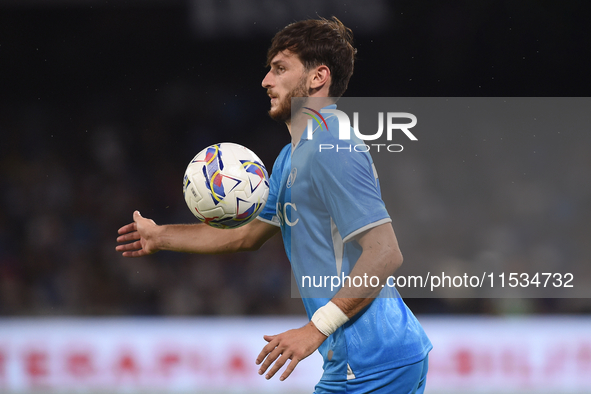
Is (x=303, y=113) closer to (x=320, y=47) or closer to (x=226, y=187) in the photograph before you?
(x=320, y=47)

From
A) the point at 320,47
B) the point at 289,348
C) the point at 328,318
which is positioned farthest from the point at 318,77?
the point at 289,348

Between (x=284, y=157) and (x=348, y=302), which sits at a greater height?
(x=284, y=157)

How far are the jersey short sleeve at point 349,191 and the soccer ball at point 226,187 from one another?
16.2 inches

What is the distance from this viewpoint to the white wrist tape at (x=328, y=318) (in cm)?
184

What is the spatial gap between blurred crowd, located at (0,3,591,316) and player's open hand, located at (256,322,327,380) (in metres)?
3.81

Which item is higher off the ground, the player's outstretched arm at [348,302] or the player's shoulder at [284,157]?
the player's shoulder at [284,157]

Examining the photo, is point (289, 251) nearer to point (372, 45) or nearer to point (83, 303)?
point (83, 303)

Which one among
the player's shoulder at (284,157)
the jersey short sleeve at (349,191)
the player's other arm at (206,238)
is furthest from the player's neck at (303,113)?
the player's other arm at (206,238)

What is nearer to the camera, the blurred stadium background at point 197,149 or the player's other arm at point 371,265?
the player's other arm at point 371,265

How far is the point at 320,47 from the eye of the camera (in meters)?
2.28

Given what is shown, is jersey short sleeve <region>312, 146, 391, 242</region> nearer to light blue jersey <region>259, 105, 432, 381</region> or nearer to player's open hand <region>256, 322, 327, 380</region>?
light blue jersey <region>259, 105, 432, 381</region>

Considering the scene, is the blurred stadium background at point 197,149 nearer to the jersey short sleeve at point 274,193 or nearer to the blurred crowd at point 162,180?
the blurred crowd at point 162,180

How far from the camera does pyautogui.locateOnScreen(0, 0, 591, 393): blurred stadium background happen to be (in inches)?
203

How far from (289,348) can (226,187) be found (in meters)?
0.72
